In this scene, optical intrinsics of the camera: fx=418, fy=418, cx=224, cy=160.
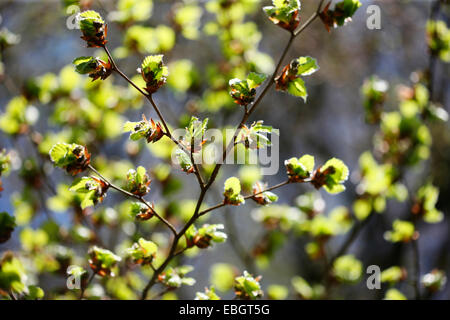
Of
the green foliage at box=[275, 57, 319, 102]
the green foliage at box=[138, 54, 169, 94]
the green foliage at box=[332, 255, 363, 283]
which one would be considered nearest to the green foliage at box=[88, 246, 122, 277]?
the green foliage at box=[138, 54, 169, 94]

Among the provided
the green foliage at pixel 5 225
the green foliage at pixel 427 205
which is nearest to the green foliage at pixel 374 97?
the green foliage at pixel 427 205

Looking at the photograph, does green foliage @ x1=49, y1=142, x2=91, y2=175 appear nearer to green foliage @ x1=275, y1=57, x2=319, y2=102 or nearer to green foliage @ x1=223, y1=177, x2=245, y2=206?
green foliage @ x1=223, y1=177, x2=245, y2=206

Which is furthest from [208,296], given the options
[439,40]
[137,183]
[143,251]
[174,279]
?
[439,40]

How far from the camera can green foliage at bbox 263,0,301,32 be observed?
92 cm

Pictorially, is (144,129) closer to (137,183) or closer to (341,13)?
(137,183)

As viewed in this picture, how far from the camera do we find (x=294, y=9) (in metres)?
0.91

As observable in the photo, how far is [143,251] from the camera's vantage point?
3.31 feet

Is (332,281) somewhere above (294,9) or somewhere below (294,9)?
below

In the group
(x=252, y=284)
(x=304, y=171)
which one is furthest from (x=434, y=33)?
(x=252, y=284)

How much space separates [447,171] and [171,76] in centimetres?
229

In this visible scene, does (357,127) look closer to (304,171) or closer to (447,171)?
(447,171)

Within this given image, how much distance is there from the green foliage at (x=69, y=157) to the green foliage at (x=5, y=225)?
328mm

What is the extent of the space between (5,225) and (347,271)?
3.89ft

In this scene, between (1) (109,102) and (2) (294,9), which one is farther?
(1) (109,102)
